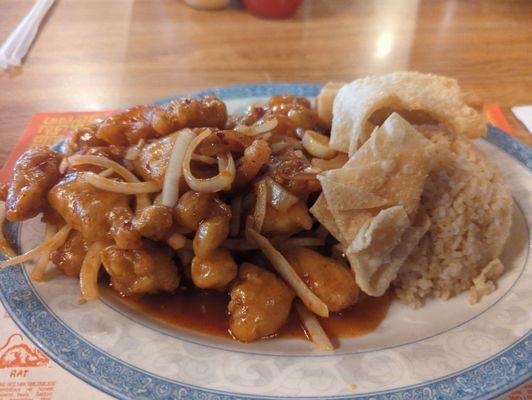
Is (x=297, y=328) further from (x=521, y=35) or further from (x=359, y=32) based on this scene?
(x=521, y=35)

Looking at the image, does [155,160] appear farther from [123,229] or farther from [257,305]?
[257,305]

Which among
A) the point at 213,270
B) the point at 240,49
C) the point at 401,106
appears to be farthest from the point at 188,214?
the point at 240,49

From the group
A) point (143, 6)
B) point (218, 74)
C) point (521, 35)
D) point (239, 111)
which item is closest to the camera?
point (239, 111)

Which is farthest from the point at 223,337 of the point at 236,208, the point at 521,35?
the point at 521,35

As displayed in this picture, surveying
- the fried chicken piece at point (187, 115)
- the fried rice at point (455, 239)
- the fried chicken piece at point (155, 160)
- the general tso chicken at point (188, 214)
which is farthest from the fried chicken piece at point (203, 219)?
the fried rice at point (455, 239)

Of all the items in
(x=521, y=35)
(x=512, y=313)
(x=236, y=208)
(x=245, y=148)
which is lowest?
(x=521, y=35)

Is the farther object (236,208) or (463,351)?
(236,208)

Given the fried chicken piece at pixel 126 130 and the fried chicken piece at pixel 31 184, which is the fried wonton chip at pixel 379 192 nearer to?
the fried chicken piece at pixel 126 130

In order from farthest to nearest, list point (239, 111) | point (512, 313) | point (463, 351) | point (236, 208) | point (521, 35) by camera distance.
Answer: point (521, 35)
point (239, 111)
point (236, 208)
point (512, 313)
point (463, 351)

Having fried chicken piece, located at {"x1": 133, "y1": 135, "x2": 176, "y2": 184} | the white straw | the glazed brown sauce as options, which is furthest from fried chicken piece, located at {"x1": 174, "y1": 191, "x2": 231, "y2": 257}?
the white straw
